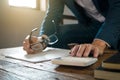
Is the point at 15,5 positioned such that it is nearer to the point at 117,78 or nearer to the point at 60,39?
the point at 60,39

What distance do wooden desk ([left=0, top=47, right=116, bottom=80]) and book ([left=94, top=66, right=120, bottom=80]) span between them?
23 mm

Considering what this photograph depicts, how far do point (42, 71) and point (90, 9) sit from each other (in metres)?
0.77

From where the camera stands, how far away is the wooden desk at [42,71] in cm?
70

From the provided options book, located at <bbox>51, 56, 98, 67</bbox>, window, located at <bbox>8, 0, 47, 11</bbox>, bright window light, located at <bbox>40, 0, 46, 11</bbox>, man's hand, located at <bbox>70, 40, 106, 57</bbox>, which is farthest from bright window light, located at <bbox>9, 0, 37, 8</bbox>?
book, located at <bbox>51, 56, 98, 67</bbox>

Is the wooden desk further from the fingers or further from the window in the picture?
the window

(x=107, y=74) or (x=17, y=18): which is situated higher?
(x=107, y=74)

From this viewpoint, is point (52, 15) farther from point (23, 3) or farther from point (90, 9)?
point (23, 3)

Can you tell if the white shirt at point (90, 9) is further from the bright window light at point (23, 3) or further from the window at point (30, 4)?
the bright window light at point (23, 3)

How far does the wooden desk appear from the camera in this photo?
2.29ft

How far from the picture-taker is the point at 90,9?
57.2 inches

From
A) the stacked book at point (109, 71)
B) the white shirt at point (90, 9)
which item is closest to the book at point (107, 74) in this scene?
the stacked book at point (109, 71)

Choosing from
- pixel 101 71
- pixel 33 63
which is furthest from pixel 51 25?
pixel 101 71

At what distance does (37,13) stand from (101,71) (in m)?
2.04

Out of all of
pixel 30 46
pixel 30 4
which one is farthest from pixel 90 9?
pixel 30 4
